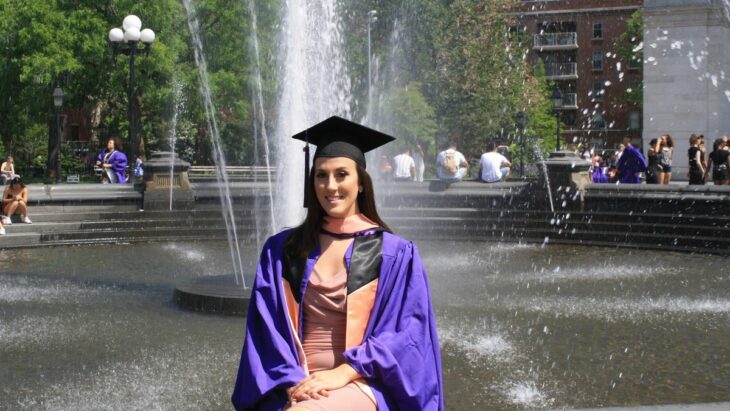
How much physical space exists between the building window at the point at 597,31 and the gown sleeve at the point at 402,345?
7637 cm

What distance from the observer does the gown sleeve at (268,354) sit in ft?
10.6

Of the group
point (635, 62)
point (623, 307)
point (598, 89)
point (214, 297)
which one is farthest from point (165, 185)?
point (598, 89)

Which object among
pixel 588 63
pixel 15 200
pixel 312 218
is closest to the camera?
pixel 312 218

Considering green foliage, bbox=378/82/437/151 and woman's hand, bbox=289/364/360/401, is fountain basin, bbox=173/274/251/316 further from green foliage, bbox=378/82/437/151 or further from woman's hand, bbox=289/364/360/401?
green foliage, bbox=378/82/437/151

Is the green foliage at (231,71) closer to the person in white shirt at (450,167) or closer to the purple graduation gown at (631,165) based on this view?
the person in white shirt at (450,167)

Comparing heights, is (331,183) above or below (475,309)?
above

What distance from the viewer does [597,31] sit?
76375mm

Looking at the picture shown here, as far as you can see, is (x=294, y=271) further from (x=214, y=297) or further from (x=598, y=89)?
(x=598, y=89)

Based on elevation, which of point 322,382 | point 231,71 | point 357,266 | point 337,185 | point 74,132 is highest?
point 231,71

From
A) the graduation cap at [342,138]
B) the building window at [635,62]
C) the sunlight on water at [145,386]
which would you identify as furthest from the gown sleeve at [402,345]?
the building window at [635,62]

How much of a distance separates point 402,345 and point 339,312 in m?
0.28

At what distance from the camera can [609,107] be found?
7969 cm

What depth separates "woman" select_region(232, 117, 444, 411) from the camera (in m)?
3.22

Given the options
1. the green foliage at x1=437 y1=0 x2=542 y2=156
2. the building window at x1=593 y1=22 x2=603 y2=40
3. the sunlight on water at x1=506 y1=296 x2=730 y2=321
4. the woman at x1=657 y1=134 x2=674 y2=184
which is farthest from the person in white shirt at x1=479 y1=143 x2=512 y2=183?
the building window at x1=593 y1=22 x2=603 y2=40
